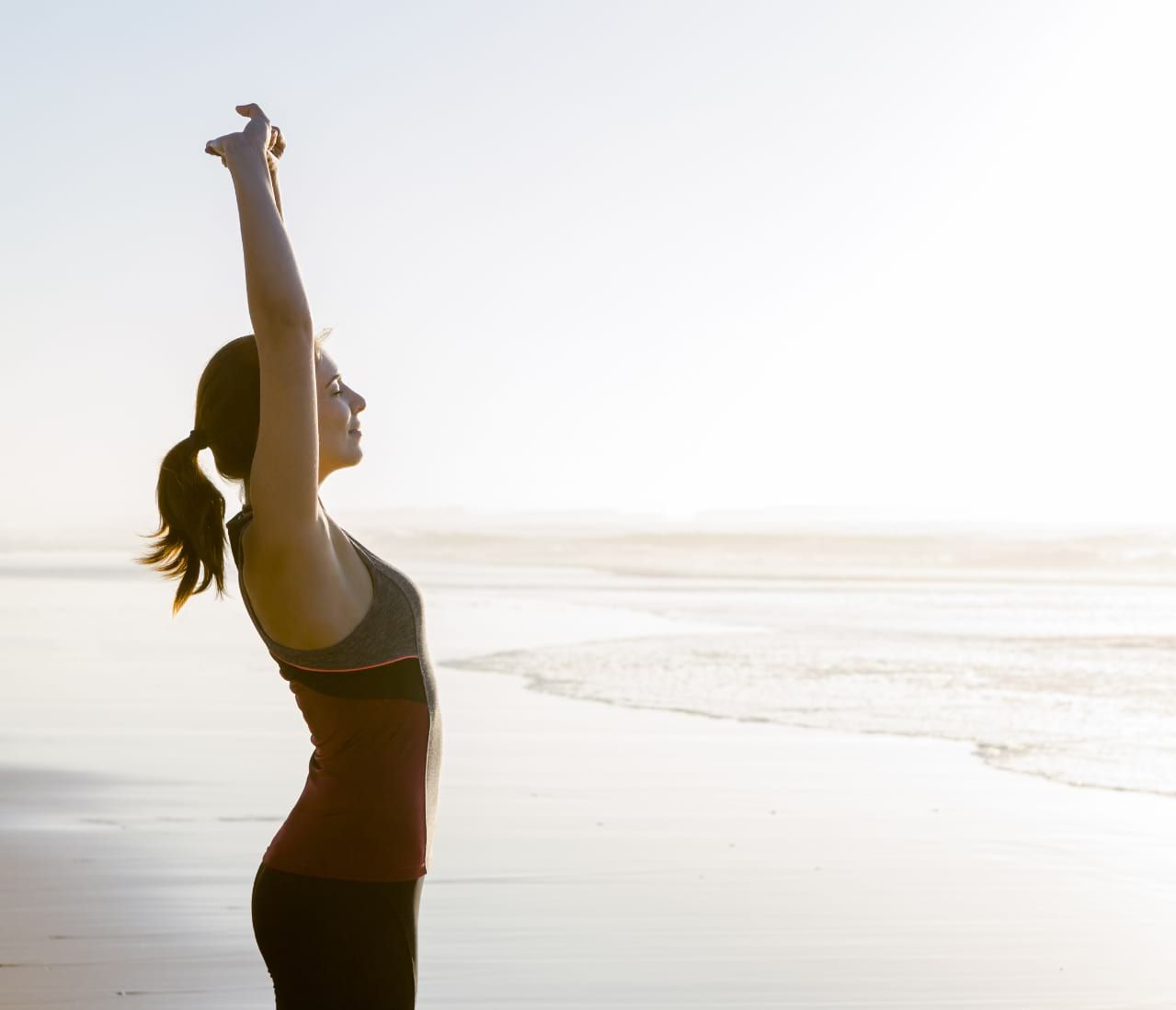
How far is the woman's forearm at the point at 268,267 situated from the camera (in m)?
2.18

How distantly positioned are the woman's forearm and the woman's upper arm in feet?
0.07

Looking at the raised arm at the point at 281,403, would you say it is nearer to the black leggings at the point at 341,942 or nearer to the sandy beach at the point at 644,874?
the black leggings at the point at 341,942

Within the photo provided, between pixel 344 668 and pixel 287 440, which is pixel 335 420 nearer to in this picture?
pixel 287 440

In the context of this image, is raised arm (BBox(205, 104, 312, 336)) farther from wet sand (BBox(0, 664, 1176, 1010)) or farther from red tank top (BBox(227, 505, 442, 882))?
wet sand (BBox(0, 664, 1176, 1010))

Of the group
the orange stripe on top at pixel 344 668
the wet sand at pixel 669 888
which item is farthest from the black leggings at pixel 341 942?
the wet sand at pixel 669 888

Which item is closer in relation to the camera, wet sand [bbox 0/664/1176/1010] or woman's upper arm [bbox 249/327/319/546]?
woman's upper arm [bbox 249/327/319/546]

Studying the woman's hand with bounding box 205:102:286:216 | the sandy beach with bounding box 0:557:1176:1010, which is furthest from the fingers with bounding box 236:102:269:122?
the sandy beach with bounding box 0:557:1176:1010

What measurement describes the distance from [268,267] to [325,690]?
599 millimetres

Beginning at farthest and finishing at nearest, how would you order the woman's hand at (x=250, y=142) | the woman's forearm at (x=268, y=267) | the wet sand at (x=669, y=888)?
1. the wet sand at (x=669, y=888)
2. the woman's hand at (x=250, y=142)
3. the woman's forearm at (x=268, y=267)

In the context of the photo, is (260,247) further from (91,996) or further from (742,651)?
(742,651)

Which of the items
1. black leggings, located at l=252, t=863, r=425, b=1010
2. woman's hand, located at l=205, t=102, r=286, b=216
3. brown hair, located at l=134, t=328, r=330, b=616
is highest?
woman's hand, located at l=205, t=102, r=286, b=216

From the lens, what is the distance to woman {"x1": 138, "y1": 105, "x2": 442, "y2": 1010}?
2.19 metres

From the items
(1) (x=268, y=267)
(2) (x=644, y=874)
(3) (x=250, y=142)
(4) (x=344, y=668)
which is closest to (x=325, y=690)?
(4) (x=344, y=668)

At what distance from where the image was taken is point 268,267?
2.20 metres
